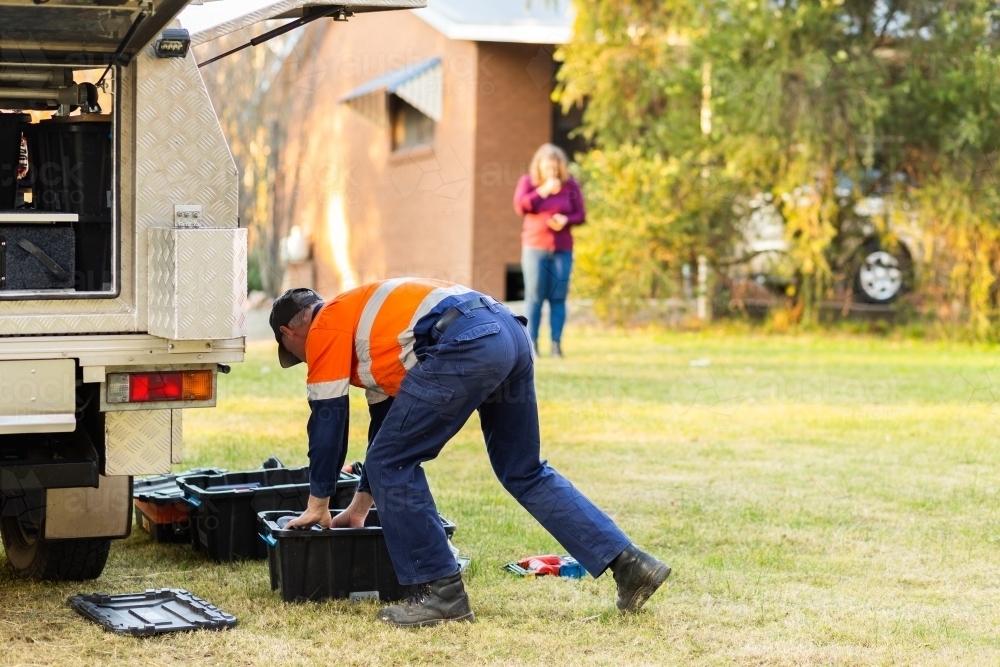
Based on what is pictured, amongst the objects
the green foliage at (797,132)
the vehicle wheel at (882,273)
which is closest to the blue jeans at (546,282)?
the green foliage at (797,132)

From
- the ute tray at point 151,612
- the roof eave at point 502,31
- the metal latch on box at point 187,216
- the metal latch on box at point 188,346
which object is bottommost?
the ute tray at point 151,612

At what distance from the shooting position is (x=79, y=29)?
186 inches

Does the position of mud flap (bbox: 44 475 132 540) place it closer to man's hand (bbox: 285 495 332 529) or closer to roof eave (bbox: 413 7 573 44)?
man's hand (bbox: 285 495 332 529)

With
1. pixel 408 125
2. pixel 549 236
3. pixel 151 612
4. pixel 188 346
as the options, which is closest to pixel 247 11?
pixel 188 346

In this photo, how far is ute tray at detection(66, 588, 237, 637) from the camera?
4758 millimetres

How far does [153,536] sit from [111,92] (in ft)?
7.13

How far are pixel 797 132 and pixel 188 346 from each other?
1188 centimetres

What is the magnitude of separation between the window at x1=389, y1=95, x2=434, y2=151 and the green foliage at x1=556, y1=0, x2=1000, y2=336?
199 inches

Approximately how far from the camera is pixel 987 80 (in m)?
15.3

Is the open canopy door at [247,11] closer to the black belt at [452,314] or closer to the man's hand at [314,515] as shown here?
the black belt at [452,314]

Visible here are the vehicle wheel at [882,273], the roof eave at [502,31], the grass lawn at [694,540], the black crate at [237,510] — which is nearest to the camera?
the grass lawn at [694,540]

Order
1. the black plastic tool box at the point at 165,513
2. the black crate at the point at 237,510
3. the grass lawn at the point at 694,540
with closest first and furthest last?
the grass lawn at the point at 694,540 → the black crate at the point at 237,510 → the black plastic tool box at the point at 165,513

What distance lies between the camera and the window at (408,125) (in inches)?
865

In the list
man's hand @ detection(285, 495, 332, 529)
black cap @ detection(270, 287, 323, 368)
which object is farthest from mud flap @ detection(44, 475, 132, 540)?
black cap @ detection(270, 287, 323, 368)
